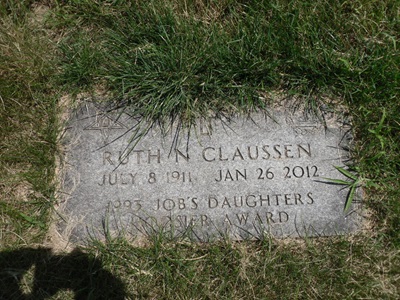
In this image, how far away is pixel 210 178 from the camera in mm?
2221

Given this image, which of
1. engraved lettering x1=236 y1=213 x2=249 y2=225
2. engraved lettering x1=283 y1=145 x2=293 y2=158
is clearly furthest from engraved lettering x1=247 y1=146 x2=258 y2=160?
engraved lettering x1=236 y1=213 x2=249 y2=225

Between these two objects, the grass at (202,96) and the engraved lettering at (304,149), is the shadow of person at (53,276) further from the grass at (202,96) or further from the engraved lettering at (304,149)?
the engraved lettering at (304,149)

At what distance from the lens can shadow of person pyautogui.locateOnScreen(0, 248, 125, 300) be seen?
2166 millimetres

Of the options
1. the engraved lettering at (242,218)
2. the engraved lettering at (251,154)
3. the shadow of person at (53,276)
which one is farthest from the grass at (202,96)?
the engraved lettering at (251,154)

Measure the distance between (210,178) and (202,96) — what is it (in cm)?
46

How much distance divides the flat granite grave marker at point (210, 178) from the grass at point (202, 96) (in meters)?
0.08

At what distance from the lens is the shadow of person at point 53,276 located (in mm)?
2166

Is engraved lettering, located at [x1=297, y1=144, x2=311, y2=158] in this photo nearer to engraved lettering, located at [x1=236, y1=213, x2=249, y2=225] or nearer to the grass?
the grass

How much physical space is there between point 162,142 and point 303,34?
3.26 ft

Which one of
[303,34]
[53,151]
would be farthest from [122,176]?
[303,34]

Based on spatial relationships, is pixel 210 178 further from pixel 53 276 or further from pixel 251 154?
pixel 53 276

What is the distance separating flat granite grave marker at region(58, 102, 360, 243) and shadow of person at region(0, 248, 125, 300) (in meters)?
0.14

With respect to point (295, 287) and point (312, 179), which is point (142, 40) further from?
point (295, 287)

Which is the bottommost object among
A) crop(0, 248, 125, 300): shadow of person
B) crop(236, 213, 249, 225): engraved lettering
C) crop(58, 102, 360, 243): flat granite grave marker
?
crop(0, 248, 125, 300): shadow of person
